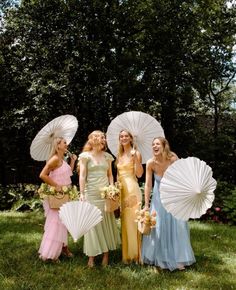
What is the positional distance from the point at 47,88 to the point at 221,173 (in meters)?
7.09

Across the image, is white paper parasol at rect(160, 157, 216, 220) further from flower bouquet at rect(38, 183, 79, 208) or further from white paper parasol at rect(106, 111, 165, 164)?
flower bouquet at rect(38, 183, 79, 208)

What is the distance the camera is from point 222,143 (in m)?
15.3

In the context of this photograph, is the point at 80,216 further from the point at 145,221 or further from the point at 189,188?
the point at 189,188

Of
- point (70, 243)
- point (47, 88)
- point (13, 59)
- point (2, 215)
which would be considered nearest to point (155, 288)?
point (70, 243)

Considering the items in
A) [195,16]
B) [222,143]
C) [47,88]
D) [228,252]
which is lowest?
[228,252]

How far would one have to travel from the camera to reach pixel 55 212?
20.2ft

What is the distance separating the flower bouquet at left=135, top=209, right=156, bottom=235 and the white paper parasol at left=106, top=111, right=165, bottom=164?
1116 millimetres

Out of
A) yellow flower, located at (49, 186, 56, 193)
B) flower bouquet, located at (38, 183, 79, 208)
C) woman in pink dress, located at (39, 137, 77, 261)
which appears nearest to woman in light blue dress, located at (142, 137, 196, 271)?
flower bouquet, located at (38, 183, 79, 208)

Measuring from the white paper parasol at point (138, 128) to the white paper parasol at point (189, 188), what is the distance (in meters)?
1.28

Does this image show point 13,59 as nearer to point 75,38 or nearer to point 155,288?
point 75,38

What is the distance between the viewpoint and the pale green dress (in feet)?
19.0

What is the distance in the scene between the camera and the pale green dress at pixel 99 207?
19.0ft

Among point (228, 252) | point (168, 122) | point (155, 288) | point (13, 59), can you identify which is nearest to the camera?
point (155, 288)

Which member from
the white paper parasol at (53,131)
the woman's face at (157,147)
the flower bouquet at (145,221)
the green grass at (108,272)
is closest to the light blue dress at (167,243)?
the green grass at (108,272)
